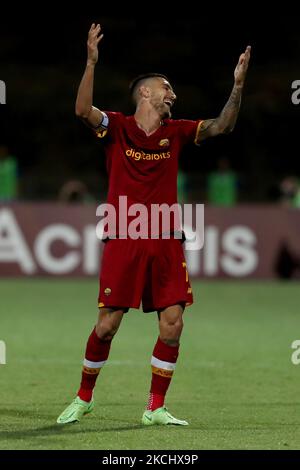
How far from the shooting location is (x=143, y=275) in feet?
26.0

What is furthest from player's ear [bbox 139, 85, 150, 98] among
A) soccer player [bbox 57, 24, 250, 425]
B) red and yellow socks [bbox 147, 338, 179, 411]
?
red and yellow socks [bbox 147, 338, 179, 411]

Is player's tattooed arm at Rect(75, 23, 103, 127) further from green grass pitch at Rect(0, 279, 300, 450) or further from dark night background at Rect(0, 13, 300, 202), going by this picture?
dark night background at Rect(0, 13, 300, 202)

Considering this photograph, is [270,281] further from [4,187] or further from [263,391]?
[263,391]

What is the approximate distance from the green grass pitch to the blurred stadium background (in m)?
0.02

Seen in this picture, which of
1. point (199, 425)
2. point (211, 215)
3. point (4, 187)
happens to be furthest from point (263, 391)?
point (4, 187)

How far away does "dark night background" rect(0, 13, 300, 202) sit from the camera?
102 feet

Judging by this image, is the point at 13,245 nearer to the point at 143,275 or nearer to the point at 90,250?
the point at 90,250

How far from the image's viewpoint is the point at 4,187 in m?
24.7

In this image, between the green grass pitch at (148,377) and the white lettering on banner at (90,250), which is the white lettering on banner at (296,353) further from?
the white lettering on banner at (90,250)

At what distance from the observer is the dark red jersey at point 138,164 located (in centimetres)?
795

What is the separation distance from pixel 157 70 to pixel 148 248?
2442 cm

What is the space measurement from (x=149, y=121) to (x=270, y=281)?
42.8 ft

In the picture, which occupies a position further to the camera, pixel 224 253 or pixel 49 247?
pixel 224 253

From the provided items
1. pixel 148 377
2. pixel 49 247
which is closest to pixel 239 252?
pixel 49 247
